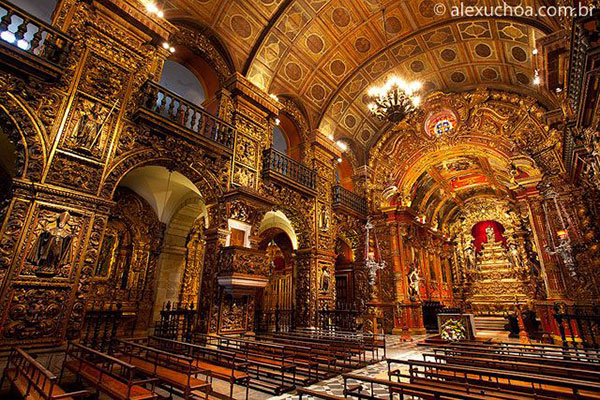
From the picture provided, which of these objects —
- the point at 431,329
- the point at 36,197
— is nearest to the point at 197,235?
the point at 36,197

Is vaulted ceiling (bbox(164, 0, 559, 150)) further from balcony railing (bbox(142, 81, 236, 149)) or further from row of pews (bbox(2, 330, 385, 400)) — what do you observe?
row of pews (bbox(2, 330, 385, 400))

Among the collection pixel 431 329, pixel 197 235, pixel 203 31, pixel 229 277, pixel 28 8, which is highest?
pixel 203 31

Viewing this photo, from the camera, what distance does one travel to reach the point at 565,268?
359 inches

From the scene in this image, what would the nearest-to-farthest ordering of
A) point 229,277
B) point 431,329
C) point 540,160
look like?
1. point 229,277
2. point 540,160
3. point 431,329

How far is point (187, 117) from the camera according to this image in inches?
309

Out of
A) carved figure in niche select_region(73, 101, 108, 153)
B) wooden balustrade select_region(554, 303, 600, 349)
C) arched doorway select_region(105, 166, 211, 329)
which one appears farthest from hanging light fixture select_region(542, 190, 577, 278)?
carved figure in niche select_region(73, 101, 108, 153)

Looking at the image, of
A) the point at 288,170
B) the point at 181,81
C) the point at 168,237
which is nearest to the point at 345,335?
the point at 288,170

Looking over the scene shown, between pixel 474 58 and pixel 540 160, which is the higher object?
pixel 474 58

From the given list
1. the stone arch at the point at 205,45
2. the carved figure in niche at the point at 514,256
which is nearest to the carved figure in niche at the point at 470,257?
the carved figure in niche at the point at 514,256

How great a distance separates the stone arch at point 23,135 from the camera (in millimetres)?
4954

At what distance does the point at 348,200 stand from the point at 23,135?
10.7 meters

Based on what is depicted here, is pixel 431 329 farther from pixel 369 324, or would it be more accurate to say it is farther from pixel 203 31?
pixel 203 31

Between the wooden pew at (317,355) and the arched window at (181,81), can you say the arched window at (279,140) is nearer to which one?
the arched window at (181,81)

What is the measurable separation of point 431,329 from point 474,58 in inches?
456
